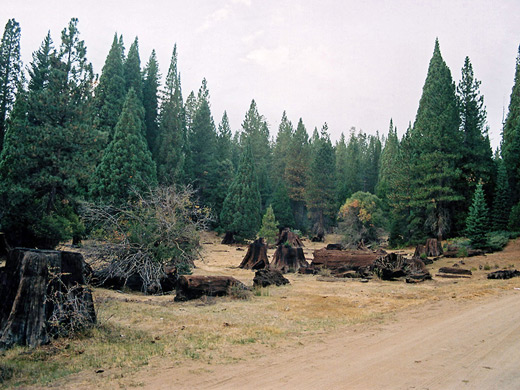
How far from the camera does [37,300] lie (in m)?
6.18

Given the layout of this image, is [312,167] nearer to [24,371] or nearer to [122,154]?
[122,154]

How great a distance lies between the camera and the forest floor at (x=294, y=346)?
474 cm

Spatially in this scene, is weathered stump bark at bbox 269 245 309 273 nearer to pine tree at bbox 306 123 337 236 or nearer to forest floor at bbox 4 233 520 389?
forest floor at bbox 4 233 520 389

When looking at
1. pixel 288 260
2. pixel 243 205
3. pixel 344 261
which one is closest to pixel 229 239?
pixel 243 205

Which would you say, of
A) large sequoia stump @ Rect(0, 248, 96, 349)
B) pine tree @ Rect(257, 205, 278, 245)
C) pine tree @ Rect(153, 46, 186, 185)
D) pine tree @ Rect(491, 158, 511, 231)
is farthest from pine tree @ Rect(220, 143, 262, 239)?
large sequoia stump @ Rect(0, 248, 96, 349)

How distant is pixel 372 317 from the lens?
905cm

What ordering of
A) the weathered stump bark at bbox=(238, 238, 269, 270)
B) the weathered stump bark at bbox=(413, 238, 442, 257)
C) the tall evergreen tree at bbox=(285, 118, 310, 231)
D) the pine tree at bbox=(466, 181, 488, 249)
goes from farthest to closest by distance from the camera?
1. the tall evergreen tree at bbox=(285, 118, 310, 231)
2. the pine tree at bbox=(466, 181, 488, 249)
3. the weathered stump bark at bbox=(413, 238, 442, 257)
4. the weathered stump bark at bbox=(238, 238, 269, 270)

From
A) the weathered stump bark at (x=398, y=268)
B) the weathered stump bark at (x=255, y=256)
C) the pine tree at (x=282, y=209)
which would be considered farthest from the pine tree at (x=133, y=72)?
the weathered stump bark at (x=398, y=268)

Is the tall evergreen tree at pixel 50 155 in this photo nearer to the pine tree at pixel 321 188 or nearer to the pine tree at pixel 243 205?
the pine tree at pixel 243 205

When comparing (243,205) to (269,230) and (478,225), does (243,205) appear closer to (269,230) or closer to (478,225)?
(269,230)

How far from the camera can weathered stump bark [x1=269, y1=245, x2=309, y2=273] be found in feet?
67.1

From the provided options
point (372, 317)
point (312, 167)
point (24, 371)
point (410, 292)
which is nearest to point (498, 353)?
point (372, 317)

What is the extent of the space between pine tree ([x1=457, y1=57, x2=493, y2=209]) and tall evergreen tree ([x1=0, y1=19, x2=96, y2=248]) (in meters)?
29.7

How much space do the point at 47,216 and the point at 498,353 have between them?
20.4m
